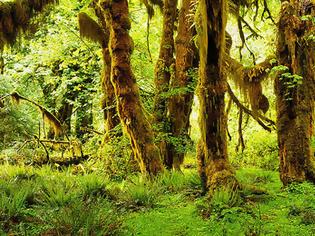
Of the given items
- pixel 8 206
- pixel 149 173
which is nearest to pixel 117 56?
pixel 149 173

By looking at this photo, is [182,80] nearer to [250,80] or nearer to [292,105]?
[250,80]

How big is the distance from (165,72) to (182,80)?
0.86 meters

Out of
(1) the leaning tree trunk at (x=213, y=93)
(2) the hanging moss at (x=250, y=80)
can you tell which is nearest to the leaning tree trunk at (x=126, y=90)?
(1) the leaning tree trunk at (x=213, y=93)

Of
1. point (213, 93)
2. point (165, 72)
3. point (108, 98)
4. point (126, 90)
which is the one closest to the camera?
point (213, 93)

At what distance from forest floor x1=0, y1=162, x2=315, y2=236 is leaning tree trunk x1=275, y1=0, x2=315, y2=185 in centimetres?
42

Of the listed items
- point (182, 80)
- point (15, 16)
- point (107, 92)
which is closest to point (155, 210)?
point (182, 80)

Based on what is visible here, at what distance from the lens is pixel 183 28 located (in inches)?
444

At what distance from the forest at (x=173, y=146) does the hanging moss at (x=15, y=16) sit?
26mm

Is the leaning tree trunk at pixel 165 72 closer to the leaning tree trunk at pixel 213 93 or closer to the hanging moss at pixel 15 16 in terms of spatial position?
the hanging moss at pixel 15 16

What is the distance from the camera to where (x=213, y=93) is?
6918mm

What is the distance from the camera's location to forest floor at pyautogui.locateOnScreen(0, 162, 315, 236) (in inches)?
209

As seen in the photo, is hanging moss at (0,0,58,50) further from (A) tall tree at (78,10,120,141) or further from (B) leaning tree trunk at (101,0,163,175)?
(B) leaning tree trunk at (101,0,163,175)

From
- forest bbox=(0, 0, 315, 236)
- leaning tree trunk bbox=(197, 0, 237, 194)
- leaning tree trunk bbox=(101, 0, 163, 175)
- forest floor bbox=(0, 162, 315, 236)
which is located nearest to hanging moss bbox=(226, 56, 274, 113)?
forest bbox=(0, 0, 315, 236)

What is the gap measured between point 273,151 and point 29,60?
11.5 meters
